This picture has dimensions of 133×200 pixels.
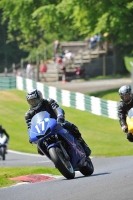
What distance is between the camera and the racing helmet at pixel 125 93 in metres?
15.3

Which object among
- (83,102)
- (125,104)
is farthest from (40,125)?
(83,102)

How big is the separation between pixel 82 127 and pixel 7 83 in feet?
51.8

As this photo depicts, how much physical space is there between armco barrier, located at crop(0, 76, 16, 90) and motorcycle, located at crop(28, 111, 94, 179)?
126 feet

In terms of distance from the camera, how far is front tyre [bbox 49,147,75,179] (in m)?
12.0

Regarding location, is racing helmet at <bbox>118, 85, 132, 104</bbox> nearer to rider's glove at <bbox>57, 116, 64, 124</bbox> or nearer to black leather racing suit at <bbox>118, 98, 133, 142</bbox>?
black leather racing suit at <bbox>118, 98, 133, 142</bbox>

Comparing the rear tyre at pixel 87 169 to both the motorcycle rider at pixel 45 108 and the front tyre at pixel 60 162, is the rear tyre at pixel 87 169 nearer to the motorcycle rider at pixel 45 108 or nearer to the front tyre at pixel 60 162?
the motorcycle rider at pixel 45 108

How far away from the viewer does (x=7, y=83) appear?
51.4m

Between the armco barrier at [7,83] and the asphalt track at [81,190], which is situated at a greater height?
the asphalt track at [81,190]

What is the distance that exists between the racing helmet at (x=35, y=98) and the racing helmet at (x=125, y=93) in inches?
112

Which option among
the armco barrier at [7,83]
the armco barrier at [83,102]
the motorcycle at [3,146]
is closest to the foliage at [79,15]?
the armco barrier at [7,83]

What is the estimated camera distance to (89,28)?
134 ft

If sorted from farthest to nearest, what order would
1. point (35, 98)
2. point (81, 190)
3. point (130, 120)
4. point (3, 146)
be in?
point (3, 146) < point (130, 120) < point (35, 98) < point (81, 190)

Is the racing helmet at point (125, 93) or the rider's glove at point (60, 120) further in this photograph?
the racing helmet at point (125, 93)

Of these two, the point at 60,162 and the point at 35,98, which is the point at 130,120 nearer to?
the point at 35,98
